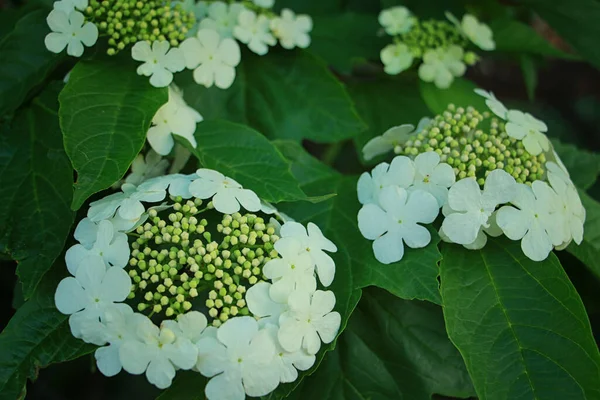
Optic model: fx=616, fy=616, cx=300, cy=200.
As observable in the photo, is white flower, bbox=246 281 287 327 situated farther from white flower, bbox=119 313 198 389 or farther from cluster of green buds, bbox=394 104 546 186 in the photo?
cluster of green buds, bbox=394 104 546 186

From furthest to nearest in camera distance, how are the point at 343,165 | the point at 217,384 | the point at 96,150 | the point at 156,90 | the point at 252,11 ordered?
1. the point at 343,165
2. the point at 252,11
3. the point at 156,90
4. the point at 96,150
5. the point at 217,384

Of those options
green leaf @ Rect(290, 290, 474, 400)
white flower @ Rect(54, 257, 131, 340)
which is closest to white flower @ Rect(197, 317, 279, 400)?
white flower @ Rect(54, 257, 131, 340)

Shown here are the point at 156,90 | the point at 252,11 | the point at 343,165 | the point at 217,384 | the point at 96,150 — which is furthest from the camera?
the point at 343,165

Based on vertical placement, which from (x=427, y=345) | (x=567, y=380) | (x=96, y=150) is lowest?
(x=427, y=345)

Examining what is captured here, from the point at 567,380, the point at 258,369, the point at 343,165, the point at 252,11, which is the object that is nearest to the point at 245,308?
the point at 258,369

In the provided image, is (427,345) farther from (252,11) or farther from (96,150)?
(252,11)

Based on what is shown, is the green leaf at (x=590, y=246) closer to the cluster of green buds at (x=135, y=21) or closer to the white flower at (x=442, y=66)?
the white flower at (x=442, y=66)
